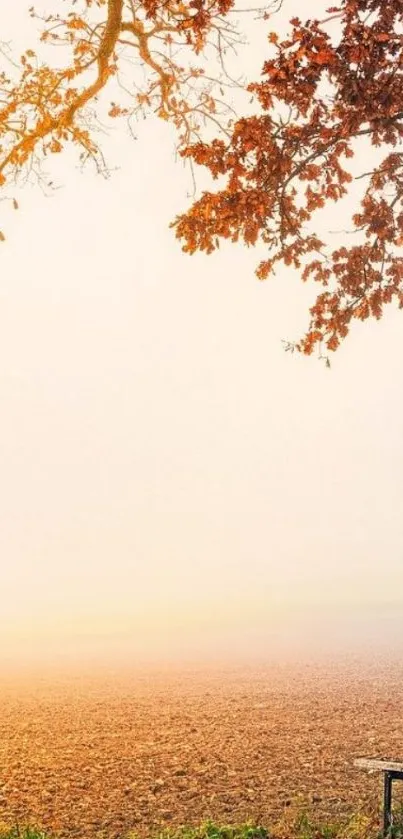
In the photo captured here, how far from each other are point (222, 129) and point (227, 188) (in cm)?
296

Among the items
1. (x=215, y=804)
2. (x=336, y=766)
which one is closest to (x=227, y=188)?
(x=215, y=804)

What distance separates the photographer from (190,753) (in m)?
12.0

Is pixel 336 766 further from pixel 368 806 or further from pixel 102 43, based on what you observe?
pixel 102 43

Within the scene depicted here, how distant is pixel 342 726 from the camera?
1437 centimetres

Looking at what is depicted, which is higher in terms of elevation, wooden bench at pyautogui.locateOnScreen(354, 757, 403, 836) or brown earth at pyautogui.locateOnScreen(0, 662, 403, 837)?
wooden bench at pyautogui.locateOnScreen(354, 757, 403, 836)

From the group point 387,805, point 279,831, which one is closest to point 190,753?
point 279,831

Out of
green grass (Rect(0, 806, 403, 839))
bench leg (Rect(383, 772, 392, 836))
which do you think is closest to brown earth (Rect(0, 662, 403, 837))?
green grass (Rect(0, 806, 403, 839))

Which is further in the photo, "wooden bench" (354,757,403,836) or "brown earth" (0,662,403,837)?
"brown earth" (0,662,403,837)

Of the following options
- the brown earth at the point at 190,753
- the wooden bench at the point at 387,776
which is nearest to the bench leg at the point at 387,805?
the wooden bench at the point at 387,776

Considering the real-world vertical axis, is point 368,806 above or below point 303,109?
below

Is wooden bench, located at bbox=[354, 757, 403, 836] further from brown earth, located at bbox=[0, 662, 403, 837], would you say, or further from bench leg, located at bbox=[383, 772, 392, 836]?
brown earth, located at bbox=[0, 662, 403, 837]

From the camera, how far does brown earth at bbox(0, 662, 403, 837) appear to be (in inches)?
347

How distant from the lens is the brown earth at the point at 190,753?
8.81 m

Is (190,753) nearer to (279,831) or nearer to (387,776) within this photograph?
(279,831)
